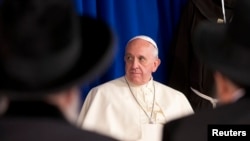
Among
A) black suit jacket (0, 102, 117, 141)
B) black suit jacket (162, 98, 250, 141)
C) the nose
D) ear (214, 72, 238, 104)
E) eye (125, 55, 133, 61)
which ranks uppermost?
eye (125, 55, 133, 61)

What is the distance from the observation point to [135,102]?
11.1 ft

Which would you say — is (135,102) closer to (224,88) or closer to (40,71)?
(224,88)

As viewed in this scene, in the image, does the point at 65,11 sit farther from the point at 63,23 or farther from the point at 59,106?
the point at 59,106

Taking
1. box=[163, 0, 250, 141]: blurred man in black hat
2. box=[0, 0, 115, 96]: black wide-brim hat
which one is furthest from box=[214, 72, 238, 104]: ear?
box=[0, 0, 115, 96]: black wide-brim hat

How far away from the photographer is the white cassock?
3211mm

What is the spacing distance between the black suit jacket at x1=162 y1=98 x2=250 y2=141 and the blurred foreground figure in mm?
1628

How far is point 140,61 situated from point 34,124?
226 cm

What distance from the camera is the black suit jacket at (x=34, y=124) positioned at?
1176mm

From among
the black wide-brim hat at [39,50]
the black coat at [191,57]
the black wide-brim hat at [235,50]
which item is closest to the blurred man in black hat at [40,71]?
the black wide-brim hat at [39,50]

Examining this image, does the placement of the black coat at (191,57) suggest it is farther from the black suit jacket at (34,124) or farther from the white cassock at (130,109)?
the black suit jacket at (34,124)

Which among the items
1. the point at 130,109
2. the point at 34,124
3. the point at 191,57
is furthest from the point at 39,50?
the point at 191,57

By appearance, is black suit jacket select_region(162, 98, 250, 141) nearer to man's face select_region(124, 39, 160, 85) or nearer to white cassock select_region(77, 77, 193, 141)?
white cassock select_region(77, 77, 193, 141)

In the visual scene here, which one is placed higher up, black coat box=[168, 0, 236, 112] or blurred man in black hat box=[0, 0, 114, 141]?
black coat box=[168, 0, 236, 112]

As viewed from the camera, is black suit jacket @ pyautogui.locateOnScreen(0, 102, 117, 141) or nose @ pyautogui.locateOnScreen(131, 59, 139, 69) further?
nose @ pyautogui.locateOnScreen(131, 59, 139, 69)
